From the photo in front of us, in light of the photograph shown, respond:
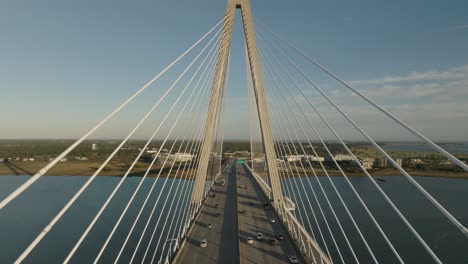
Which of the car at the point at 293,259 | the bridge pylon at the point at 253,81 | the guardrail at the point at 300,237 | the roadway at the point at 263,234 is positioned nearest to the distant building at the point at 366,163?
the roadway at the point at 263,234

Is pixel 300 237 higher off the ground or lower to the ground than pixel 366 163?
lower

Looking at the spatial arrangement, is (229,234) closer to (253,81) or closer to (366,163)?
(253,81)

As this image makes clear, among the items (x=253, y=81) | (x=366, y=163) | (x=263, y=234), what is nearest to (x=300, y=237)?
(x=263, y=234)

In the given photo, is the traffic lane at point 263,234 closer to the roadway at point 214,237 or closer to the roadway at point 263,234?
the roadway at point 263,234

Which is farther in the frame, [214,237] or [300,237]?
[214,237]

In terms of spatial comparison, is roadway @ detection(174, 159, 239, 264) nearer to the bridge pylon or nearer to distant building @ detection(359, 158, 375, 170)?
the bridge pylon

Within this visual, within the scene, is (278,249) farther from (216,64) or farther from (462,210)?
(462,210)

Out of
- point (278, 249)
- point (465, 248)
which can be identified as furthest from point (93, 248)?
point (465, 248)
